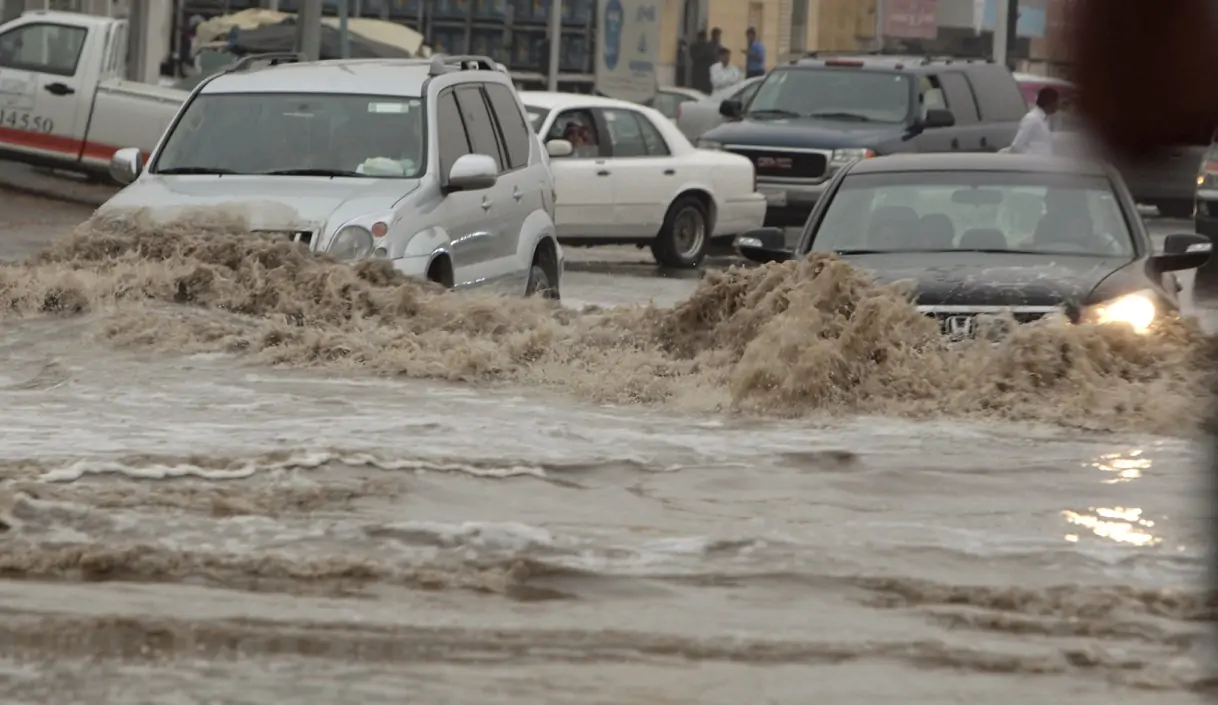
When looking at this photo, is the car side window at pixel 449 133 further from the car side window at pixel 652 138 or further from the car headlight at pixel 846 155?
the car headlight at pixel 846 155

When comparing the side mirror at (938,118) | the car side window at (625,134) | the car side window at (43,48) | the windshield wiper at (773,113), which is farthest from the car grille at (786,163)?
the car side window at (43,48)

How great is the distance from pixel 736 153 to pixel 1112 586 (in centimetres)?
1506

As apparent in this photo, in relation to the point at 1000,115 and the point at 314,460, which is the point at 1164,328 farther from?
the point at 1000,115

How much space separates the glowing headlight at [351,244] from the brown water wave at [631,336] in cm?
14

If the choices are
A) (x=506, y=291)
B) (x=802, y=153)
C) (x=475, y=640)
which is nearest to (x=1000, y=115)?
(x=802, y=153)

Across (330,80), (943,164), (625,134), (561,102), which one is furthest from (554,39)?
(943,164)

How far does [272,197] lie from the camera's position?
34.6 ft

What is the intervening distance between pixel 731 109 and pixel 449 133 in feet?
33.5

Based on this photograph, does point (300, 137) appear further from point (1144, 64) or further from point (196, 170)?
point (1144, 64)

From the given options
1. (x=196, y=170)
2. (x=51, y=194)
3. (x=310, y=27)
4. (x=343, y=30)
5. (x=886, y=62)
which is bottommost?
(x=51, y=194)

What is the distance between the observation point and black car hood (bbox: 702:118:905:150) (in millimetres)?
20109

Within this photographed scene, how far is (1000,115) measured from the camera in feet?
72.3

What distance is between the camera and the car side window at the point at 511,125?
12547 millimetres

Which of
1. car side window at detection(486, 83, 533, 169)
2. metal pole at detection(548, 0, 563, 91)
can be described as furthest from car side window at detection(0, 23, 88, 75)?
metal pole at detection(548, 0, 563, 91)
